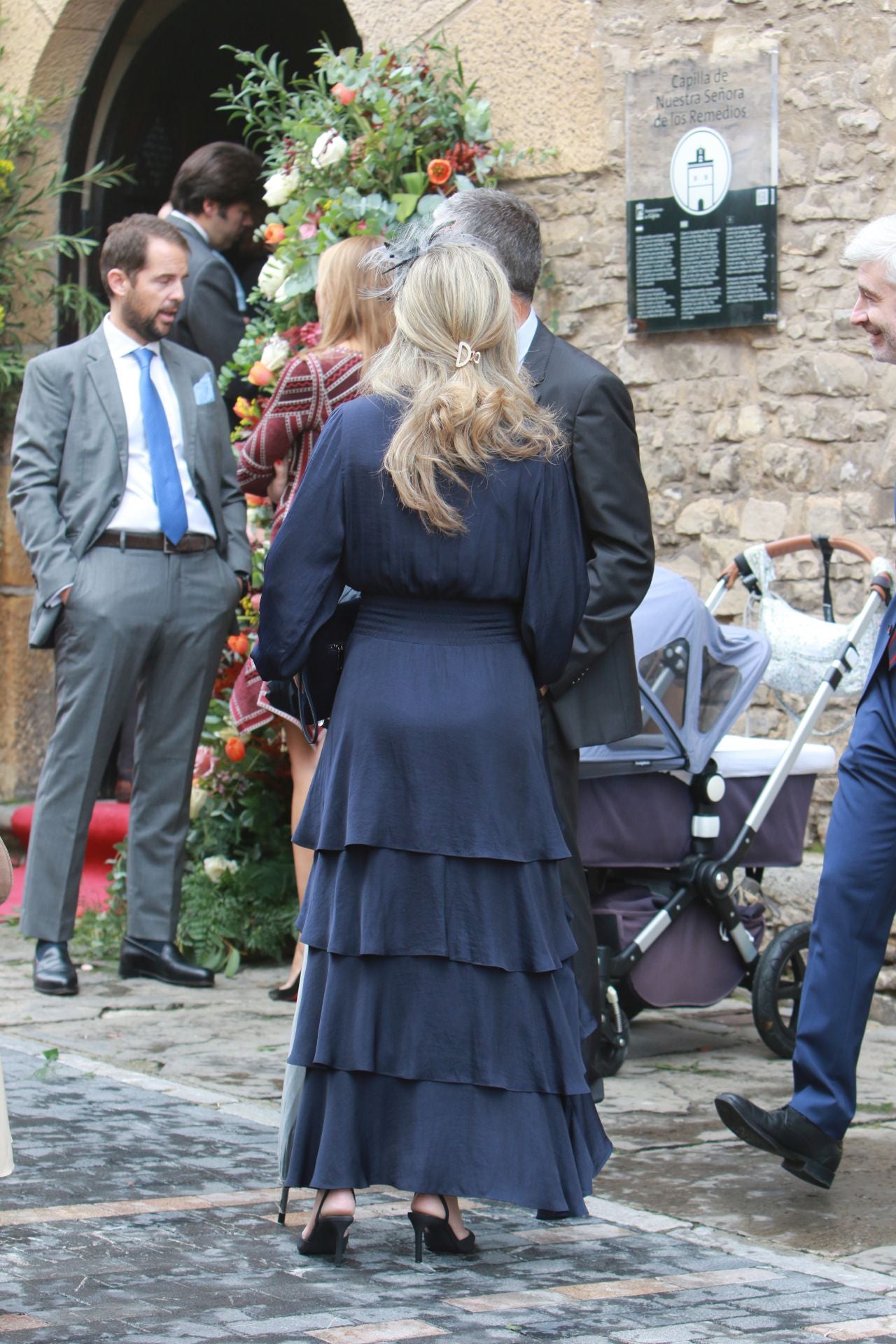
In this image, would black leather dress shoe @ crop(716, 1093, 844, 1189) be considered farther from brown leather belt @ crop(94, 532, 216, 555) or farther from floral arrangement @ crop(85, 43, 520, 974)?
brown leather belt @ crop(94, 532, 216, 555)

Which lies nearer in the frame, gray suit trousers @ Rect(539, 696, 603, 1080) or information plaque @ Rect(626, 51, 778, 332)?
gray suit trousers @ Rect(539, 696, 603, 1080)

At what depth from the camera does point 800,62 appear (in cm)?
618

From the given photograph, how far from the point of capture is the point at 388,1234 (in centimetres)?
350

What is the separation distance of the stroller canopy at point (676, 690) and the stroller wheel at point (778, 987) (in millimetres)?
556

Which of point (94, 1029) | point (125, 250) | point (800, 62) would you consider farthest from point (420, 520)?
point (800, 62)

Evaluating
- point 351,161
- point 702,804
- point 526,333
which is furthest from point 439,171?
point 702,804

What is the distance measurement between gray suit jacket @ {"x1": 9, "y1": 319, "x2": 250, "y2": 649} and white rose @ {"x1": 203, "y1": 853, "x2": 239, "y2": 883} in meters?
0.96

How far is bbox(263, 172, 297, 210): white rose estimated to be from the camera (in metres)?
6.62

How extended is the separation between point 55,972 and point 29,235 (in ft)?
12.3

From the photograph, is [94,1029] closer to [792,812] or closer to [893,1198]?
[792,812]

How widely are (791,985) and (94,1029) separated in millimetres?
1879

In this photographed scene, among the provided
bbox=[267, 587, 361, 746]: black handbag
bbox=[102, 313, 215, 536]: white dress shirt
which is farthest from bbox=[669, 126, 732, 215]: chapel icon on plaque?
bbox=[267, 587, 361, 746]: black handbag

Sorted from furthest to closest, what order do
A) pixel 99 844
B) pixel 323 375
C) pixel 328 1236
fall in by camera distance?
pixel 99 844 → pixel 323 375 → pixel 328 1236

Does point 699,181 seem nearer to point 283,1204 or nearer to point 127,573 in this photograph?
point 127,573
